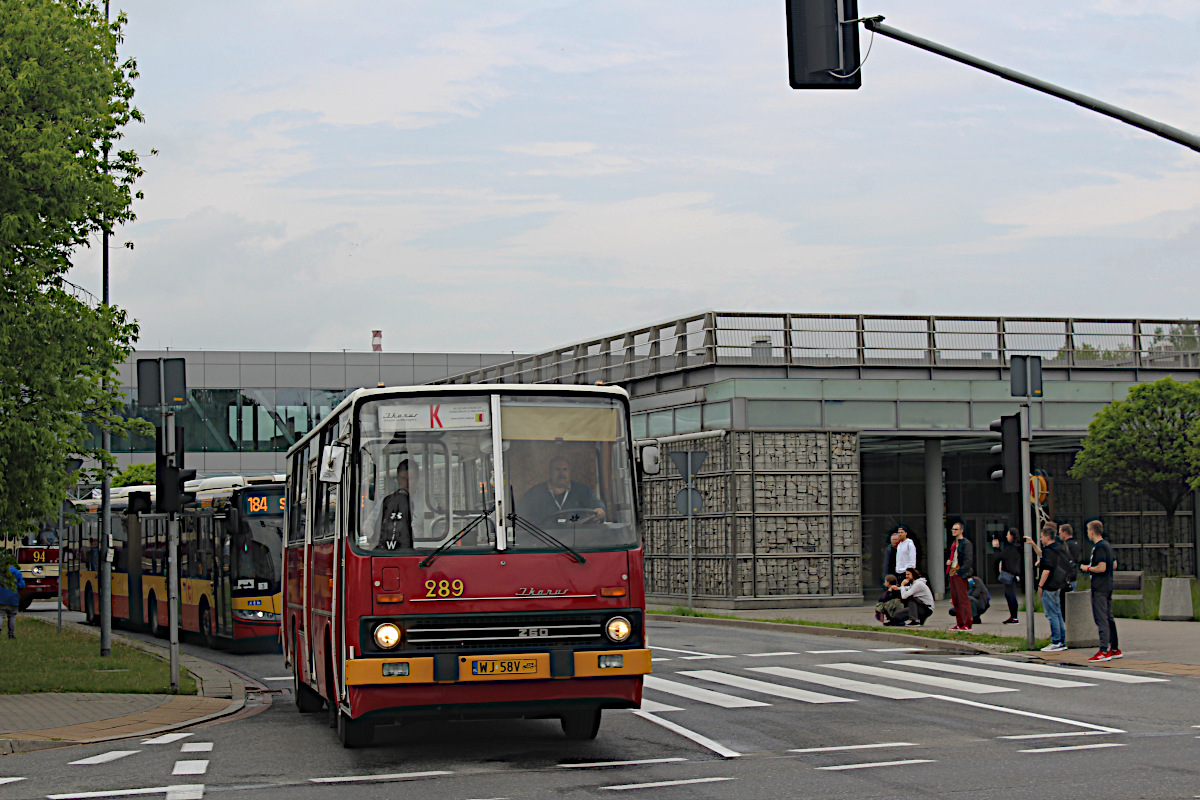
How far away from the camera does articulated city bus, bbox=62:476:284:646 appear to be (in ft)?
75.9

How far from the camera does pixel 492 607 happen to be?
1040cm

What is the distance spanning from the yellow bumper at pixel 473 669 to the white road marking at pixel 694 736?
43.4 inches

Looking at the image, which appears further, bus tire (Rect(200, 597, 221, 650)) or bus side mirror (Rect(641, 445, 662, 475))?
bus tire (Rect(200, 597, 221, 650))

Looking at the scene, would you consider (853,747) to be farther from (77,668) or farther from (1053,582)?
(77,668)

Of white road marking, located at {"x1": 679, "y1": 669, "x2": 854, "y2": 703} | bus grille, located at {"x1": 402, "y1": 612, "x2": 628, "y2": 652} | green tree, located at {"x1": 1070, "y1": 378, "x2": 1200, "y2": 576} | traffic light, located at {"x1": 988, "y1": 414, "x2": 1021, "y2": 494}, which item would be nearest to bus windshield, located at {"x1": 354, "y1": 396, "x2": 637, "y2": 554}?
bus grille, located at {"x1": 402, "y1": 612, "x2": 628, "y2": 652}

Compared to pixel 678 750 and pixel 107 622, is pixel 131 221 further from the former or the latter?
pixel 678 750

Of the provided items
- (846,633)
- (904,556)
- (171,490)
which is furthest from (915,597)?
(171,490)

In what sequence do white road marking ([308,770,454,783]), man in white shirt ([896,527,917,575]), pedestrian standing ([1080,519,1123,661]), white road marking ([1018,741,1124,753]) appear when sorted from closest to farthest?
white road marking ([308,770,454,783]) → white road marking ([1018,741,1124,753]) → pedestrian standing ([1080,519,1123,661]) → man in white shirt ([896,527,917,575])

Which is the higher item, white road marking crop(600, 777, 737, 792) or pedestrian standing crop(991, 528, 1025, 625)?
pedestrian standing crop(991, 528, 1025, 625)

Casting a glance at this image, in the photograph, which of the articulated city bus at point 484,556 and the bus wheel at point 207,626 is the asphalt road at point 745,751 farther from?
the bus wheel at point 207,626

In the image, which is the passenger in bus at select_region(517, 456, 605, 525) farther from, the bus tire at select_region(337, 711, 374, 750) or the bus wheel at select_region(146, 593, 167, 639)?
the bus wheel at select_region(146, 593, 167, 639)

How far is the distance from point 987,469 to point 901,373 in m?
9.15

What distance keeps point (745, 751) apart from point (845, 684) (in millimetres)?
5236

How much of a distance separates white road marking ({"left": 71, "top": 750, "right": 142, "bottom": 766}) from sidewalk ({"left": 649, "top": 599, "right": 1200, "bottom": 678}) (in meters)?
11.1
